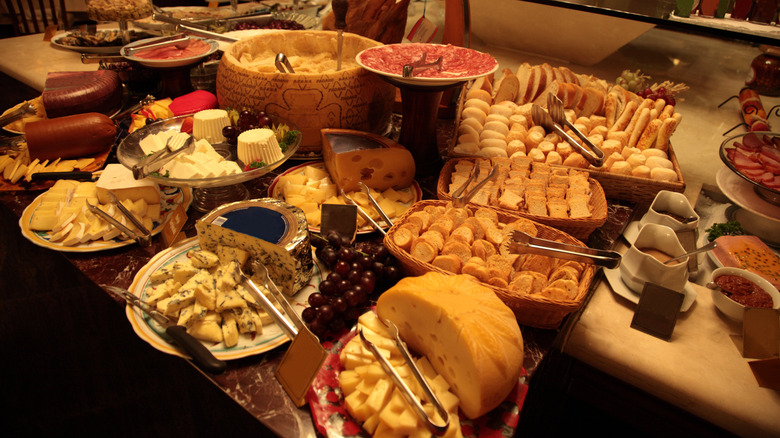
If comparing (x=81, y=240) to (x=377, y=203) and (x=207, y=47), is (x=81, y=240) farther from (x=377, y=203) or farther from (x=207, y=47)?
(x=207, y=47)

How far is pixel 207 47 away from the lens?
2.15 metres

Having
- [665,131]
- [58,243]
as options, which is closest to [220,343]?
[58,243]

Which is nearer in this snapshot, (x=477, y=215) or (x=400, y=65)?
(x=477, y=215)

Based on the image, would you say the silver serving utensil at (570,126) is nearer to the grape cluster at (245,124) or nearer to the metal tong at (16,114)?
the grape cluster at (245,124)

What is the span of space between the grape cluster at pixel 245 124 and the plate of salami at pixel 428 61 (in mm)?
398

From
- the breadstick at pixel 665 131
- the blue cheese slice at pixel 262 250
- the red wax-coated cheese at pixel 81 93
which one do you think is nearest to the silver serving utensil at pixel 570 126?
the breadstick at pixel 665 131

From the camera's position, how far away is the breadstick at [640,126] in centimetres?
182

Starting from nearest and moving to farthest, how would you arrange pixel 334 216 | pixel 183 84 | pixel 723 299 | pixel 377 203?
1. pixel 723 299
2. pixel 334 216
3. pixel 377 203
4. pixel 183 84

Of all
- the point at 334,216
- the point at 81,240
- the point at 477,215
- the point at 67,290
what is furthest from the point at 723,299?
the point at 67,290

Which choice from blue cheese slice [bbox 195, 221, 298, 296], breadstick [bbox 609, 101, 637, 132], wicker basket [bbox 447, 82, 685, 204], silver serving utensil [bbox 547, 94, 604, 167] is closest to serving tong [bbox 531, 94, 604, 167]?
silver serving utensil [bbox 547, 94, 604, 167]

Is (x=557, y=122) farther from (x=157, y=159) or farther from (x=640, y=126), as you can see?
(x=157, y=159)

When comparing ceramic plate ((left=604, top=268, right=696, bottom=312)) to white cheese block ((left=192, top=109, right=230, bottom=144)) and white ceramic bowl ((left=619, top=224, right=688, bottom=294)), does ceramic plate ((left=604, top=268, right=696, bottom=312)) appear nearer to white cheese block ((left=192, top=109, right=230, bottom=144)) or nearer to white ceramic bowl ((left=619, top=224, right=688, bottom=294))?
white ceramic bowl ((left=619, top=224, right=688, bottom=294))

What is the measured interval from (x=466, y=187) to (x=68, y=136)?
4.81 ft

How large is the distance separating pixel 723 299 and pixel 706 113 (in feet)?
5.09
